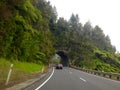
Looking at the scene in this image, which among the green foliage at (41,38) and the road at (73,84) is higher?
the green foliage at (41,38)

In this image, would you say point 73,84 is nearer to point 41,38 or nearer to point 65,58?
point 41,38

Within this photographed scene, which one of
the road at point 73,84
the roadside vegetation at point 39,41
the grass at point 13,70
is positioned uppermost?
the roadside vegetation at point 39,41

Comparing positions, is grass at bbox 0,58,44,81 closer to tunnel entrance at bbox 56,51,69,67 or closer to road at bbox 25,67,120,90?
road at bbox 25,67,120,90

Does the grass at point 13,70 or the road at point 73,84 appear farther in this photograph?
the grass at point 13,70

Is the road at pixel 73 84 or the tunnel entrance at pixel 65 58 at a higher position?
the tunnel entrance at pixel 65 58

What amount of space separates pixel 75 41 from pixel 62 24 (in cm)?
2029

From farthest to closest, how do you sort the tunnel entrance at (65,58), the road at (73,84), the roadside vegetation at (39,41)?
the tunnel entrance at (65,58)
the roadside vegetation at (39,41)
the road at (73,84)

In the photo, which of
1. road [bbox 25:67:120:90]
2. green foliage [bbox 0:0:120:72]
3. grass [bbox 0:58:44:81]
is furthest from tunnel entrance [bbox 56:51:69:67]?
road [bbox 25:67:120:90]

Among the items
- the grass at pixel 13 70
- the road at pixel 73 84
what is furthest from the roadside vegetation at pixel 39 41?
the road at pixel 73 84

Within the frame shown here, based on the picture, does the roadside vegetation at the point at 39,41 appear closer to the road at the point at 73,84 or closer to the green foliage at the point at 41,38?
the green foliage at the point at 41,38

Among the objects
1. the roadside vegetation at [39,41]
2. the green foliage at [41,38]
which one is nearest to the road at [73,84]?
the roadside vegetation at [39,41]

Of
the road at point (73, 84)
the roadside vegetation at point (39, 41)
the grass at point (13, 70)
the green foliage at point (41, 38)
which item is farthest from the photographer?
the green foliage at point (41, 38)

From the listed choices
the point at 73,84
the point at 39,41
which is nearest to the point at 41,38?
the point at 39,41

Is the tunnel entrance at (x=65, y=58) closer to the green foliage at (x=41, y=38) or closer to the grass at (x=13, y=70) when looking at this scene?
the green foliage at (x=41, y=38)
